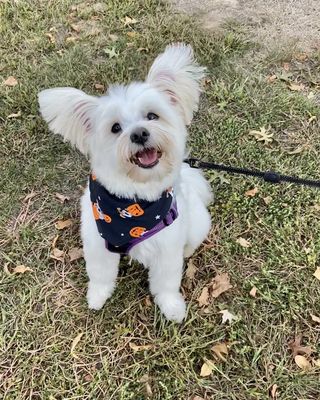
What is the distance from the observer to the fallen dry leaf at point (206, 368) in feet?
10.5

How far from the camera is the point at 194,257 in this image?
12.3 ft

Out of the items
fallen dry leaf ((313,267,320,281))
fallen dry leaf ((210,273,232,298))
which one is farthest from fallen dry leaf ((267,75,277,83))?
fallen dry leaf ((210,273,232,298))

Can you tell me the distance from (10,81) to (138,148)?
3039 mm

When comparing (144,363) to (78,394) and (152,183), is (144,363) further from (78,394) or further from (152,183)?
(152,183)

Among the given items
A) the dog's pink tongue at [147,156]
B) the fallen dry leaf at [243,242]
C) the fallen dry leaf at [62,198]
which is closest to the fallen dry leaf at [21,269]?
the fallen dry leaf at [62,198]

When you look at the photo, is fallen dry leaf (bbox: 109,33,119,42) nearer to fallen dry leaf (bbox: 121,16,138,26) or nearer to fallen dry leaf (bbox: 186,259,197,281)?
fallen dry leaf (bbox: 121,16,138,26)

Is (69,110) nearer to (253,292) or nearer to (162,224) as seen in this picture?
(162,224)

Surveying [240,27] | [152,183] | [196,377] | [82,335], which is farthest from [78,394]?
[240,27]

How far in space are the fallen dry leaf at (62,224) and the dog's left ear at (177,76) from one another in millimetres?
1645

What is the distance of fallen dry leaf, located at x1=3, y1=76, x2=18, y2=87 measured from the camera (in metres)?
4.97

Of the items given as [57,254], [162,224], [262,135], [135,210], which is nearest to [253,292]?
[162,224]

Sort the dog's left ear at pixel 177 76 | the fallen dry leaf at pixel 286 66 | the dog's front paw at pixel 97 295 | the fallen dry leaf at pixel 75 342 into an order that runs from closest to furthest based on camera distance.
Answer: the dog's left ear at pixel 177 76 < the fallen dry leaf at pixel 75 342 < the dog's front paw at pixel 97 295 < the fallen dry leaf at pixel 286 66

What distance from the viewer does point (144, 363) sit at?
3262 mm

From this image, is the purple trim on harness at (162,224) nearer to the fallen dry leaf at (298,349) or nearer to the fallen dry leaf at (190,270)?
the fallen dry leaf at (190,270)
